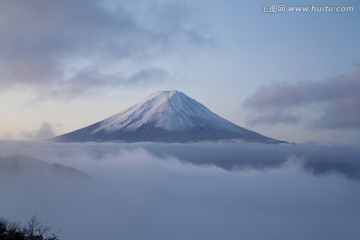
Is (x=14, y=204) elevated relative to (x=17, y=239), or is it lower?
lower

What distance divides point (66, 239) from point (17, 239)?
154668mm

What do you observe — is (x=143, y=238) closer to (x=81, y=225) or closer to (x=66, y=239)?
(x=81, y=225)

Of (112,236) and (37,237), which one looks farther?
(112,236)

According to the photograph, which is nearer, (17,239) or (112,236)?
(17,239)

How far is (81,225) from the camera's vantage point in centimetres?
18862

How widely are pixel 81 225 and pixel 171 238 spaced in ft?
127

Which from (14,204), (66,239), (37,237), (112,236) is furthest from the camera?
(14,204)

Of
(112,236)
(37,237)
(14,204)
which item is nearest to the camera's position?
(37,237)

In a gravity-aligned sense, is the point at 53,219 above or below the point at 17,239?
below

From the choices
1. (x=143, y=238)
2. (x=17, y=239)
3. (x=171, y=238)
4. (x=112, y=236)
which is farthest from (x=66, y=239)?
(x=17, y=239)

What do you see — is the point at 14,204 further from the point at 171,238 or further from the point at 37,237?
the point at 37,237

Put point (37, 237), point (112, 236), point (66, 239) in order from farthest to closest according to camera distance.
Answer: point (112, 236) < point (66, 239) < point (37, 237)

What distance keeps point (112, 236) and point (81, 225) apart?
15.5m

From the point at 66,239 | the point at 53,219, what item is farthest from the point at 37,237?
the point at 53,219
